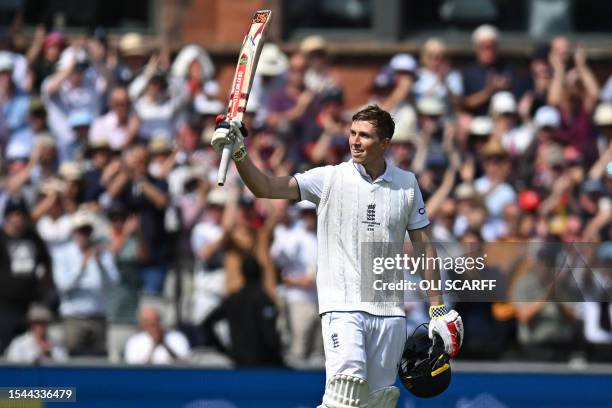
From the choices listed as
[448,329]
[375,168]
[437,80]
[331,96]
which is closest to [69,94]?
[331,96]

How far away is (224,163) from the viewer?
27.0 feet

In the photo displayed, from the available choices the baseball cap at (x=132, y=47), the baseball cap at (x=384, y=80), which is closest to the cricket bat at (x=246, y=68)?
the baseball cap at (x=384, y=80)

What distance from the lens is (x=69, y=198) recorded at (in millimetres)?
13984

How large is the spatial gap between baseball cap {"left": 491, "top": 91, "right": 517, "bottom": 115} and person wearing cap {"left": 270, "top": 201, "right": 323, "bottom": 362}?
2308mm

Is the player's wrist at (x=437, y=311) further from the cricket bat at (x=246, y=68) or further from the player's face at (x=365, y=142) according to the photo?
the cricket bat at (x=246, y=68)

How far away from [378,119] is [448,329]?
4.40 ft

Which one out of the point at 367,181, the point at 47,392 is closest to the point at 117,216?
the point at 47,392

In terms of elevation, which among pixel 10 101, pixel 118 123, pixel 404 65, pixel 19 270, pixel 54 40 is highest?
pixel 54 40

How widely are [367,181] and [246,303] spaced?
14.0 feet

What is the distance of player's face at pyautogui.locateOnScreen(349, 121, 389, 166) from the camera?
346 inches

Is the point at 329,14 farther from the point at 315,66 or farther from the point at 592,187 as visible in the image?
the point at 592,187

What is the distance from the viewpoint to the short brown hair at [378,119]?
8.78 meters

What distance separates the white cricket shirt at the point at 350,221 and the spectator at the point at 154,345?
169 inches

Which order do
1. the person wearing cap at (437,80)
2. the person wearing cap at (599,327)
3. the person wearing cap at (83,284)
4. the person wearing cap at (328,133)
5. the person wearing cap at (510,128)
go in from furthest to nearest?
the person wearing cap at (437,80)
the person wearing cap at (510,128)
the person wearing cap at (328,133)
the person wearing cap at (83,284)
the person wearing cap at (599,327)
